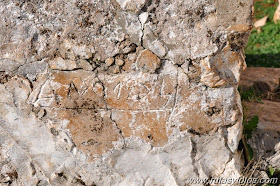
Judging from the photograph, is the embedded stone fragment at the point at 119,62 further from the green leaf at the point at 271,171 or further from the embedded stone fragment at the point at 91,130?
the green leaf at the point at 271,171

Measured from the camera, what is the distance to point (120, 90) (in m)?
2.29

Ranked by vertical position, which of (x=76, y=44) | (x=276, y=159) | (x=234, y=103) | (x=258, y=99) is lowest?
(x=276, y=159)

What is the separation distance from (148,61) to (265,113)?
4.71ft

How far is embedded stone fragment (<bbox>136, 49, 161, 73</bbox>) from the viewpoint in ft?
7.35

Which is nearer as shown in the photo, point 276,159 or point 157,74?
point 157,74

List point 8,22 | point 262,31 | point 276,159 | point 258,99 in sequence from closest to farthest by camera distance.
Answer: point 8,22, point 276,159, point 258,99, point 262,31

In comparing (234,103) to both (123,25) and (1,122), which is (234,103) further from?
(1,122)

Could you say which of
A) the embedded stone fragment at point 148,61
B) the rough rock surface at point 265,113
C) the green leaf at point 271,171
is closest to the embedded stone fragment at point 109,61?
the embedded stone fragment at point 148,61

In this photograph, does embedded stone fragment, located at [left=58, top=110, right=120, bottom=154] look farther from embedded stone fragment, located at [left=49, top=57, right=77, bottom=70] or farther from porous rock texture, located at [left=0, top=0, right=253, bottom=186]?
embedded stone fragment, located at [left=49, top=57, right=77, bottom=70]

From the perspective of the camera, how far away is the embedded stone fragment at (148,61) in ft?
7.35

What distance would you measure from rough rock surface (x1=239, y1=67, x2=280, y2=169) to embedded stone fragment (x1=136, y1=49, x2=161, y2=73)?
1.05m

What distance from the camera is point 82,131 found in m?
2.35

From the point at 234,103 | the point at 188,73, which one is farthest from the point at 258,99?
the point at 188,73

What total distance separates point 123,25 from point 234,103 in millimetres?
888
